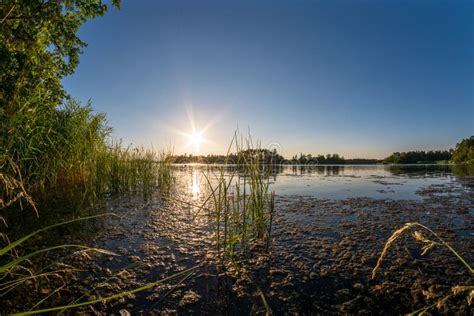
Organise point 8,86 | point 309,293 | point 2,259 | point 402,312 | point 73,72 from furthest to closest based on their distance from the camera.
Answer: point 73,72 < point 8,86 < point 2,259 < point 309,293 < point 402,312

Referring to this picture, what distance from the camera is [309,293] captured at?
229cm

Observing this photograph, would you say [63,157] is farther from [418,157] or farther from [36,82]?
[418,157]

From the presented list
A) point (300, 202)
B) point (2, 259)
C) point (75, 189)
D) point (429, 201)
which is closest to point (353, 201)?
point (300, 202)

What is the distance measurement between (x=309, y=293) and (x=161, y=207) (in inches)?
185

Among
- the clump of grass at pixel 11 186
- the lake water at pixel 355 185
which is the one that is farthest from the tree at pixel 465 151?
the clump of grass at pixel 11 186

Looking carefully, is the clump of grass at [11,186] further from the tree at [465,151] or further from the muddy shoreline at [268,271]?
the tree at [465,151]

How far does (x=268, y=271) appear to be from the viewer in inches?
106

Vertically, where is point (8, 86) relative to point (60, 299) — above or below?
above

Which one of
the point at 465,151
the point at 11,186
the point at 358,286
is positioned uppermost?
the point at 465,151

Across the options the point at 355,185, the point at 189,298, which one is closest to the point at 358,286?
the point at 189,298

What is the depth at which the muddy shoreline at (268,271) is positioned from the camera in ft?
6.84

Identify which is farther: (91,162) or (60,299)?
(91,162)

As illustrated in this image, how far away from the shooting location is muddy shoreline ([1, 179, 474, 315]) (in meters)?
2.09

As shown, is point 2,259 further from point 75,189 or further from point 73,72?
point 73,72
